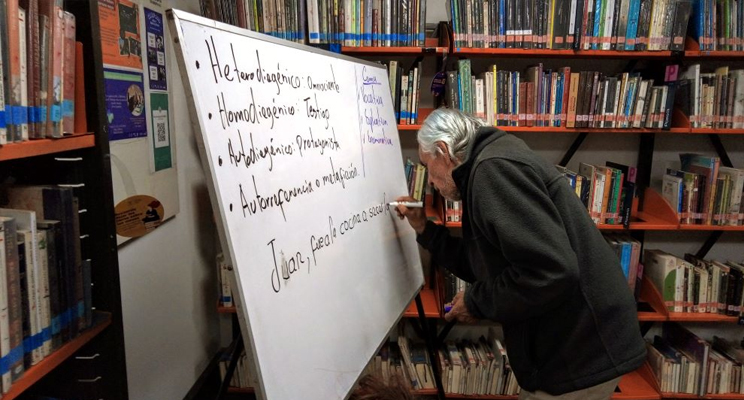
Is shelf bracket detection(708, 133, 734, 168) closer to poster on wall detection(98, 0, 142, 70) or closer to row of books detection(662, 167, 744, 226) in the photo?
row of books detection(662, 167, 744, 226)

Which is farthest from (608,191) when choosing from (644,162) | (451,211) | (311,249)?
(311,249)

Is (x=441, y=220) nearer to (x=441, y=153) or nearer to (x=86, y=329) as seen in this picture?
(x=441, y=153)

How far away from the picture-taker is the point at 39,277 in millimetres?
863

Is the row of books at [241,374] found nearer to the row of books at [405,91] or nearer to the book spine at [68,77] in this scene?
the row of books at [405,91]

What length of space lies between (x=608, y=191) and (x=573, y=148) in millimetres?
320

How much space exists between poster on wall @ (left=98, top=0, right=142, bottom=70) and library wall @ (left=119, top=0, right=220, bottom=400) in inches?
10.8

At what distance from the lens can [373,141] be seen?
148 centimetres

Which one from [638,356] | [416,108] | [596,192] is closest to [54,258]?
[638,356]

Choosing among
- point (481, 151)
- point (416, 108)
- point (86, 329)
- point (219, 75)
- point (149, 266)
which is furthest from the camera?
point (416, 108)

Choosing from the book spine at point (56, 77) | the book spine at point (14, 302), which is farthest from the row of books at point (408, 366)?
the book spine at point (56, 77)

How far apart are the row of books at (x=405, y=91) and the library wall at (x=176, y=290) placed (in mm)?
929

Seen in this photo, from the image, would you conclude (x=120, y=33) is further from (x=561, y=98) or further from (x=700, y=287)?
(x=700, y=287)

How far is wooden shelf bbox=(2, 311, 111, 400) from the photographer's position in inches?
31.5

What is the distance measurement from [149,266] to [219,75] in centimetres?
129
